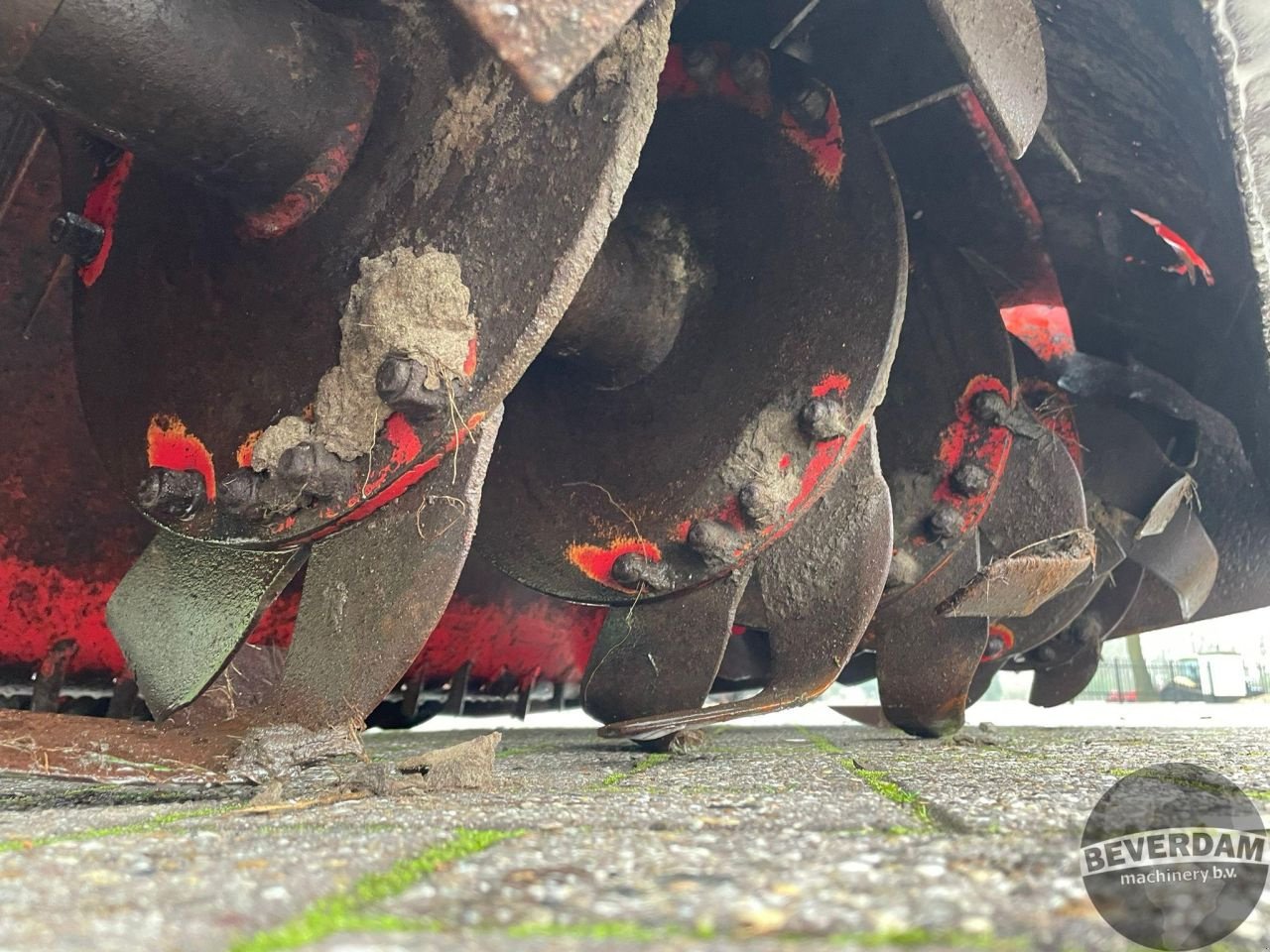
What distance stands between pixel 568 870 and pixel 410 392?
0.73 m

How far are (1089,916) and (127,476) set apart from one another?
4.77 feet

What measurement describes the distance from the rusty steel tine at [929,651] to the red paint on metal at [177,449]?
166 cm

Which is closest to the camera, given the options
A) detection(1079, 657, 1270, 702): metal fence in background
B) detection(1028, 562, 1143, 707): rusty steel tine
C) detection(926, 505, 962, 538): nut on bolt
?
detection(926, 505, 962, 538): nut on bolt

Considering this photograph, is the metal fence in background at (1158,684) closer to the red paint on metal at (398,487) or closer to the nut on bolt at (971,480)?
the nut on bolt at (971,480)

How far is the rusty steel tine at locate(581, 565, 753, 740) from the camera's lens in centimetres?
194

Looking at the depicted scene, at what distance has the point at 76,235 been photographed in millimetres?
1569

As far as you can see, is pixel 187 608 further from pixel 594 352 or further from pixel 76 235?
pixel 594 352

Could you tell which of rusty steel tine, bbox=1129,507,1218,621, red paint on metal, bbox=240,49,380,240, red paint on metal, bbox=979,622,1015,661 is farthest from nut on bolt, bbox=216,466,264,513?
rusty steel tine, bbox=1129,507,1218,621

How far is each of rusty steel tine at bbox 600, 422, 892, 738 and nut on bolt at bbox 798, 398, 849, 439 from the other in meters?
0.14

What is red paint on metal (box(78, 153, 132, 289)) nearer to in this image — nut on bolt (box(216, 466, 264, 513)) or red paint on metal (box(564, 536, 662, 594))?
nut on bolt (box(216, 466, 264, 513))

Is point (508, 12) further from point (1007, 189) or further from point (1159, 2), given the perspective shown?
point (1007, 189)

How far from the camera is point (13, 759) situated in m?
1.11

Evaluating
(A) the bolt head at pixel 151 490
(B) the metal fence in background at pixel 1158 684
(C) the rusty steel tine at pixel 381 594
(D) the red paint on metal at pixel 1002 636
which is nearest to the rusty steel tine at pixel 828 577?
(C) the rusty steel tine at pixel 381 594

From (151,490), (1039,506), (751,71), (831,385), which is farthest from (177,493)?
(1039,506)
